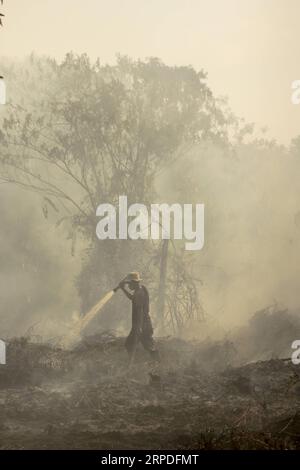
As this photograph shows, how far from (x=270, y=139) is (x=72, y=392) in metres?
41.7

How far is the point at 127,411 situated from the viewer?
9922 millimetres

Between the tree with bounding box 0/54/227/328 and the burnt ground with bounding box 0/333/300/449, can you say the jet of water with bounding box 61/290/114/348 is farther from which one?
the burnt ground with bounding box 0/333/300/449

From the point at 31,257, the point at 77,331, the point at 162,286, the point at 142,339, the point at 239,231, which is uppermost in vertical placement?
the point at 239,231

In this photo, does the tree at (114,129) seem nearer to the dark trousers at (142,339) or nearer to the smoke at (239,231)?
the smoke at (239,231)

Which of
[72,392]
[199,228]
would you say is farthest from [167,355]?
[199,228]

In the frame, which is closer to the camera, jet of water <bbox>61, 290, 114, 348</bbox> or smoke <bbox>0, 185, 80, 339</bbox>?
jet of water <bbox>61, 290, 114, 348</bbox>

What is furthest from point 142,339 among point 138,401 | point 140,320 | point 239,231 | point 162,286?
point 239,231

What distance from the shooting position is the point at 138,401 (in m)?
10.5

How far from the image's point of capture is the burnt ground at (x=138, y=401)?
832 centimetres

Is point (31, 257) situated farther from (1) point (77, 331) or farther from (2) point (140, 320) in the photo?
(2) point (140, 320)

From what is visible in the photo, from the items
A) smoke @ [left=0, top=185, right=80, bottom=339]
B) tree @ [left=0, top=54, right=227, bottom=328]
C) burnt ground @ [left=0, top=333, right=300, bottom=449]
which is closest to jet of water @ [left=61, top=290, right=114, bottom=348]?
tree @ [left=0, top=54, right=227, bottom=328]

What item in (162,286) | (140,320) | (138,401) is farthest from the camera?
(162,286)

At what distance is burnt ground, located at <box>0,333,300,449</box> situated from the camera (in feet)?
27.3

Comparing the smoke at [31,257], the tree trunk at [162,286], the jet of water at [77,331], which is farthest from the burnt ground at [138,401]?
the smoke at [31,257]
